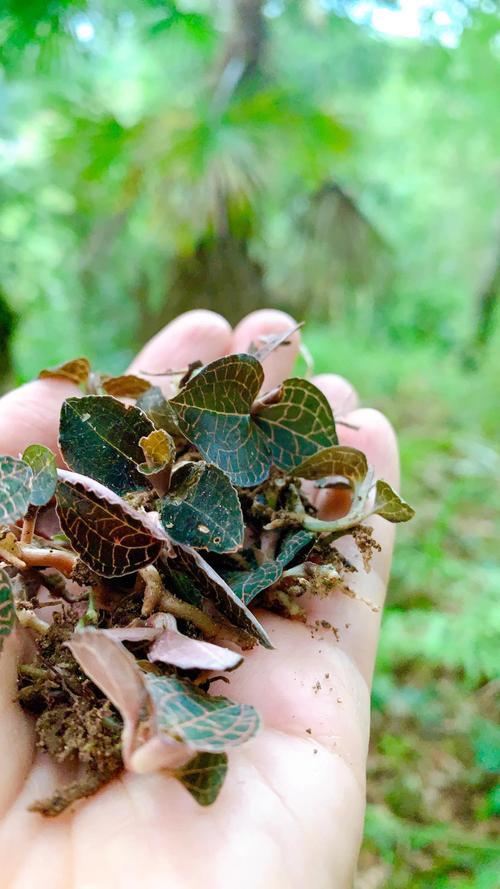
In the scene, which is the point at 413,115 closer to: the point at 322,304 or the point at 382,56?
the point at 382,56

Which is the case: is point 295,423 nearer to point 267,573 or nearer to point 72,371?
point 267,573

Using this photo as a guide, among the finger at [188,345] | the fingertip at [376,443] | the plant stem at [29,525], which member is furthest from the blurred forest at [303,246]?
the plant stem at [29,525]

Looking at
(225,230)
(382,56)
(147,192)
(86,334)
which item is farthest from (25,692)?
(382,56)

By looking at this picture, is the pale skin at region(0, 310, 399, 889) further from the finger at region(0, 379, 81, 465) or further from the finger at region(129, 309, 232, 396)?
the finger at region(129, 309, 232, 396)

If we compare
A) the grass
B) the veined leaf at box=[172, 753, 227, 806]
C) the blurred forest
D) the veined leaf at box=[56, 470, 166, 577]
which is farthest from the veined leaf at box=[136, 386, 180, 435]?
the grass

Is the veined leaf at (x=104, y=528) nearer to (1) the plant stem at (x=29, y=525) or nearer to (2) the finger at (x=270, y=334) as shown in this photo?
(1) the plant stem at (x=29, y=525)

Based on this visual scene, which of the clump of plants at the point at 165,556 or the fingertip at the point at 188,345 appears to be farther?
the fingertip at the point at 188,345
